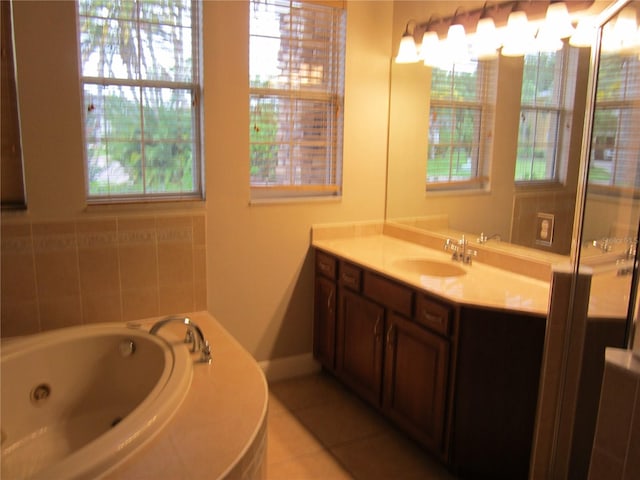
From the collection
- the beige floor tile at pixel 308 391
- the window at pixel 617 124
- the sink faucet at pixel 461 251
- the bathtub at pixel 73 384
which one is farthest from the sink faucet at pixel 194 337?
the window at pixel 617 124

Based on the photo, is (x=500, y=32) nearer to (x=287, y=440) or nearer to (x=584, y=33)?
(x=584, y=33)

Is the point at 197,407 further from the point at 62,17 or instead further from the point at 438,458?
the point at 62,17

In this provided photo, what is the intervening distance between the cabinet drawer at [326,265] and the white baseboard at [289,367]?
0.58 metres

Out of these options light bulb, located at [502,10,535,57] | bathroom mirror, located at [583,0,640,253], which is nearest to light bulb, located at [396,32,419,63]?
light bulb, located at [502,10,535,57]

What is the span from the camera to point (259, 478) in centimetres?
179

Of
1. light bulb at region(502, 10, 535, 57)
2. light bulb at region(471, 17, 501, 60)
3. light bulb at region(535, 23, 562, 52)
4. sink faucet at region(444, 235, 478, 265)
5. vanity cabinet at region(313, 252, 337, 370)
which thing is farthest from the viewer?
vanity cabinet at region(313, 252, 337, 370)

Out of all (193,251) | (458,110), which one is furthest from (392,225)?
(193,251)

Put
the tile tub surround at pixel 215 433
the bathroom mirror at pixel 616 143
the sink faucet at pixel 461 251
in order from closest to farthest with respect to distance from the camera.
A: the bathroom mirror at pixel 616 143
the tile tub surround at pixel 215 433
the sink faucet at pixel 461 251

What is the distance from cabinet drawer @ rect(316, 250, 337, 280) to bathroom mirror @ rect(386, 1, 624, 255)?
57cm

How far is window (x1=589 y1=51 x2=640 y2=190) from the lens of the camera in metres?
1.36

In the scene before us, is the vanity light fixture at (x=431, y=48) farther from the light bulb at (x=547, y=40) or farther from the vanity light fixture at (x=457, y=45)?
the light bulb at (x=547, y=40)

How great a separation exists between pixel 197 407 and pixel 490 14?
88.8 inches

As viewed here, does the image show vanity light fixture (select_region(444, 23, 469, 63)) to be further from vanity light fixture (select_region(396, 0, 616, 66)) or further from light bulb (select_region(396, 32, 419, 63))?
light bulb (select_region(396, 32, 419, 63))

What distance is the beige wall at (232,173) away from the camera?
2.42 metres
